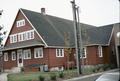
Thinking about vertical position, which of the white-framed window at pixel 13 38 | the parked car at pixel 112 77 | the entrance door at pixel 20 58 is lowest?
the parked car at pixel 112 77

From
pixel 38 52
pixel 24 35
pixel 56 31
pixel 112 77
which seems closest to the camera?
pixel 112 77

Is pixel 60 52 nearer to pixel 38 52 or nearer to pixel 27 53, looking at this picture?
pixel 38 52

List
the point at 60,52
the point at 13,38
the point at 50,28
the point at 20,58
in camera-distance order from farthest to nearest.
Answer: the point at 13,38, the point at 50,28, the point at 20,58, the point at 60,52

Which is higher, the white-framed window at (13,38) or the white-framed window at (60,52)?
the white-framed window at (13,38)

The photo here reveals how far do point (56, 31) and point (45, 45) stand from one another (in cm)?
569

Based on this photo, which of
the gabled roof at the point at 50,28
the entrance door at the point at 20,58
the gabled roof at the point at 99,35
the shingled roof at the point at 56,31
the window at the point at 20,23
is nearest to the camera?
the gabled roof at the point at 50,28

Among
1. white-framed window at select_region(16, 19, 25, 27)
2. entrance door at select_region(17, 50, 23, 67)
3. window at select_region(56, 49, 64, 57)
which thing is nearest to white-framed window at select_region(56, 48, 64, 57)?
window at select_region(56, 49, 64, 57)

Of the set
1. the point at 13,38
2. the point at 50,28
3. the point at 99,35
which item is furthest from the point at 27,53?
the point at 99,35

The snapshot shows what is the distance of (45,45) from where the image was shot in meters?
39.6

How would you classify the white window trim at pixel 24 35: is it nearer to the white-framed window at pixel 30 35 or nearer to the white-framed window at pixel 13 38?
the white-framed window at pixel 30 35

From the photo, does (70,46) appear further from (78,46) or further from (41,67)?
(78,46)

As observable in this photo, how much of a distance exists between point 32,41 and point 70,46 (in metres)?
5.49

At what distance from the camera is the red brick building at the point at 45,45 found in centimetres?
4081

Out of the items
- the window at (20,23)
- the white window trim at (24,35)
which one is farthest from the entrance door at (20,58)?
the window at (20,23)
